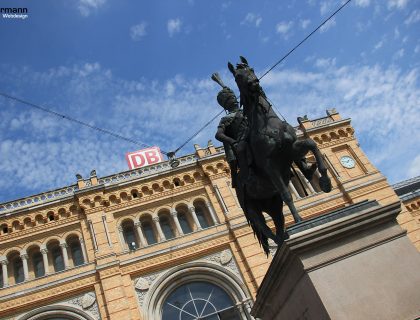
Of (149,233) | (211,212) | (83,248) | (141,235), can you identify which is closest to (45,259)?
(83,248)

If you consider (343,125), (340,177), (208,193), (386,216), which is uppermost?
(343,125)

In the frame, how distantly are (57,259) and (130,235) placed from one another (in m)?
3.99

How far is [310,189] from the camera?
23344mm

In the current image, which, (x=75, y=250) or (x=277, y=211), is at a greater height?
(x=75, y=250)

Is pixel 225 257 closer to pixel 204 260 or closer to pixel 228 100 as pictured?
pixel 204 260

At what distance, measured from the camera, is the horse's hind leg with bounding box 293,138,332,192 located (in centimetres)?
552

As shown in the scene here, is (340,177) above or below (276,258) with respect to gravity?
above

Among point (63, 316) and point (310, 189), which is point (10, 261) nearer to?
point (63, 316)

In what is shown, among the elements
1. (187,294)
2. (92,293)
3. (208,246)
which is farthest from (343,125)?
(92,293)

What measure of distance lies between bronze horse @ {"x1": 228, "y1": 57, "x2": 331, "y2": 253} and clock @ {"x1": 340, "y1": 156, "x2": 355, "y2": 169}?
19.1 m

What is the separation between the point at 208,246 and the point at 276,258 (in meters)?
15.6

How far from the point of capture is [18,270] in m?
20.0

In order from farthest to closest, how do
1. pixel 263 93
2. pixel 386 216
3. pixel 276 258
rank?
pixel 263 93 < pixel 276 258 < pixel 386 216

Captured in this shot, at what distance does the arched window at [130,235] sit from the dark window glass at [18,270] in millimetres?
5475
